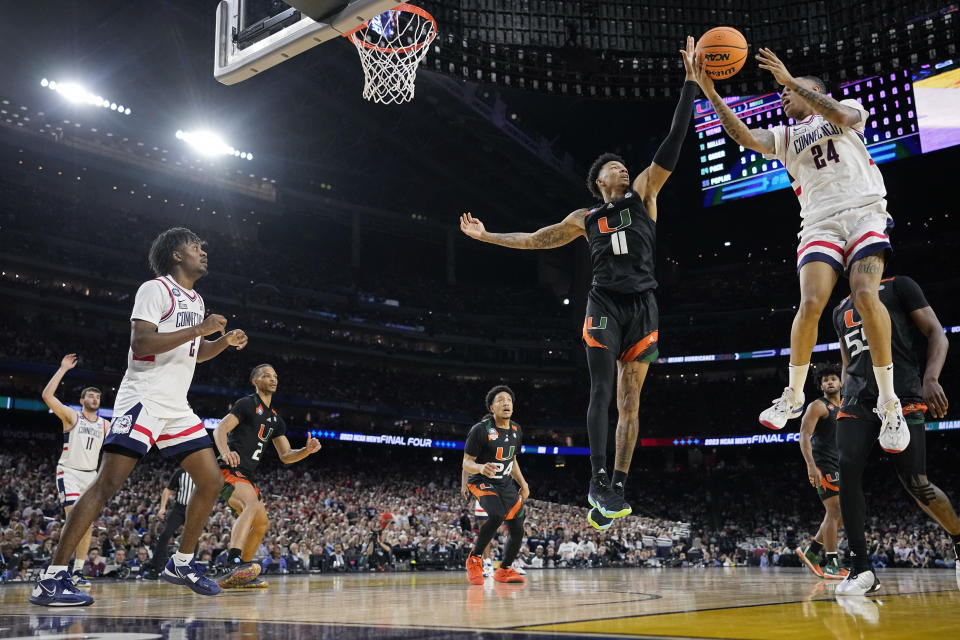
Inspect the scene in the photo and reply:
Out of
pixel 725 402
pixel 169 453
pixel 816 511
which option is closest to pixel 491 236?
pixel 169 453

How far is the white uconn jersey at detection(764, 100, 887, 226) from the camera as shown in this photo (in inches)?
202

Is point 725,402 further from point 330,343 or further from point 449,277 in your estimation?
point 330,343

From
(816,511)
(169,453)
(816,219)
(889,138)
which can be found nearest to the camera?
(816,219)

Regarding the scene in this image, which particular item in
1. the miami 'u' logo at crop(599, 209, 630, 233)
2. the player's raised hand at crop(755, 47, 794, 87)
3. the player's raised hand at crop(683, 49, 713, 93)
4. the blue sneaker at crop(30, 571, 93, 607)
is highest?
the player's raised hand at crop(683, 49, 713, 93)

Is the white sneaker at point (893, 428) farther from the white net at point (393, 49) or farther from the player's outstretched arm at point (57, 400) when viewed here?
the white net at point (393, 49)

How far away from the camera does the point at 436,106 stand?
87.7 ft

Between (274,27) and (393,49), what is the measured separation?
6613 millimetres

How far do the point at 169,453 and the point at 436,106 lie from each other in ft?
74.7

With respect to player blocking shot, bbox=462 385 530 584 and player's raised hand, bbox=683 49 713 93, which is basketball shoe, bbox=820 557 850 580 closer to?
player blocking shot, bbox=462 385 530 584

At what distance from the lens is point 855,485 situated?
5312 millimetres

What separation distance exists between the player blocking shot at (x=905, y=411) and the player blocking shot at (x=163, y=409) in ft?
14.0

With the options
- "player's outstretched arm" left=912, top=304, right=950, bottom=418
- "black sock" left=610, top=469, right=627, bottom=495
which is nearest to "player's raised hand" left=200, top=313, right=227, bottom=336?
"black sock" left=610, top=469, right=627, bottom=495

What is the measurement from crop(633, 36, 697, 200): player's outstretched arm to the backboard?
8.00ft

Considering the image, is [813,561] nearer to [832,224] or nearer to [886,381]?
[886,381]
